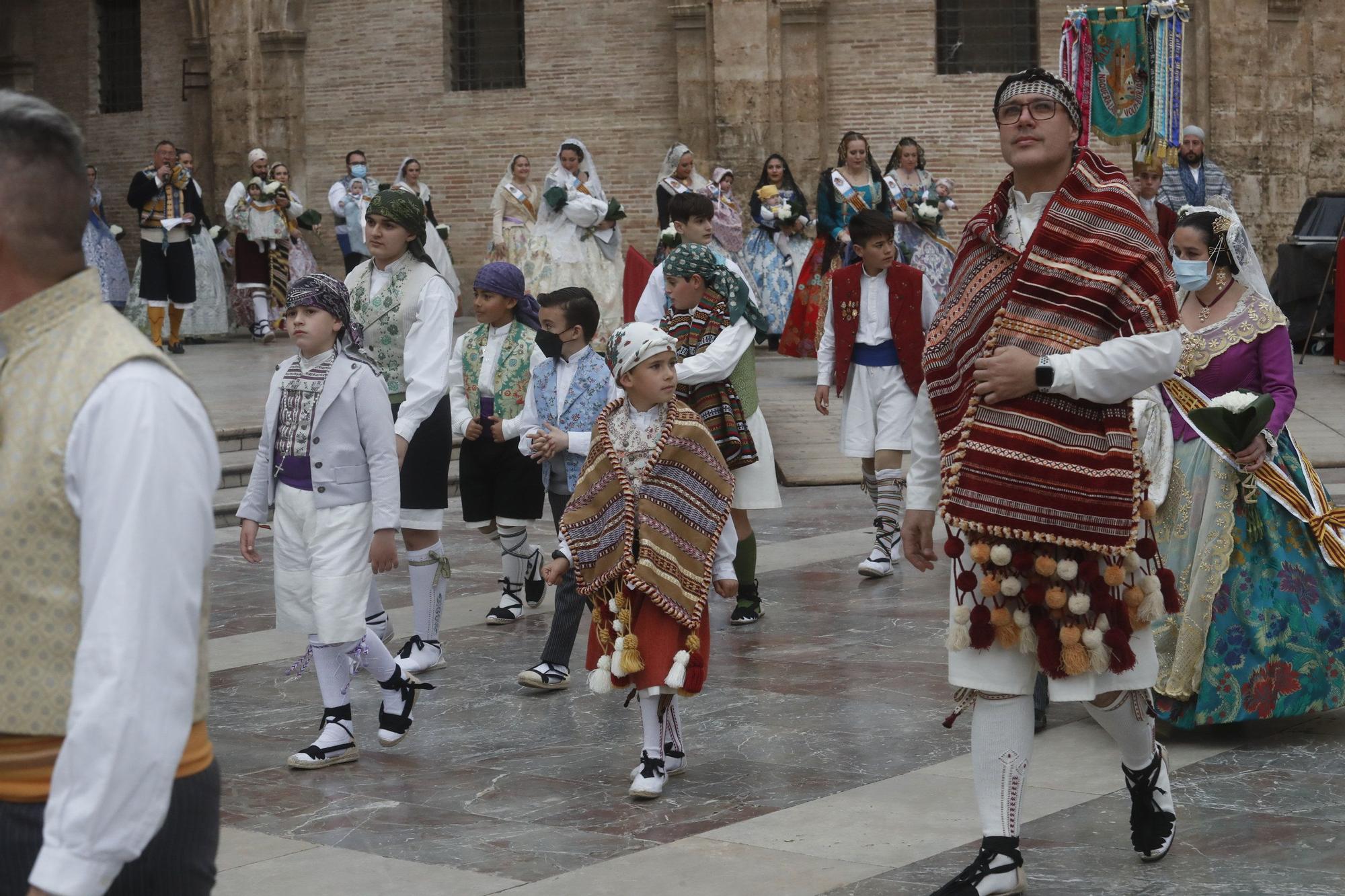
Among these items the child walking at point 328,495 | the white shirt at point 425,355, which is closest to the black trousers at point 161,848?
the child walking at point 328,495

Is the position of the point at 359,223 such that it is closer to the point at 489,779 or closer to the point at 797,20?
the point at 797,20

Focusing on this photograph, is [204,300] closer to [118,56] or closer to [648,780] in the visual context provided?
[118,56]

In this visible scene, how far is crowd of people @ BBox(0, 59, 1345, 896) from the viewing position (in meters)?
2.35

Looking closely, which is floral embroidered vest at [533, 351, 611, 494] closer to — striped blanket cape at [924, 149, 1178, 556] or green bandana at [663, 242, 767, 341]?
green bandana at [663, 242, 767, 341]

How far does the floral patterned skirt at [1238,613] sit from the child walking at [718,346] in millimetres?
2305

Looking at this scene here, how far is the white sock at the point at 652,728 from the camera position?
5785mm

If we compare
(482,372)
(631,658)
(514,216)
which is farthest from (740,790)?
(514,216)

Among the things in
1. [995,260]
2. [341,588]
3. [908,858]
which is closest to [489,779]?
[341,588]

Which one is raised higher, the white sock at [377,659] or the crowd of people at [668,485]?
the crowd of people at [668,485]

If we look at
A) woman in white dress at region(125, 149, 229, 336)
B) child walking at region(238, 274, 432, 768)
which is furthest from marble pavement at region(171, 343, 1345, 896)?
woman in white dress at region(125, 149, 229, 336)

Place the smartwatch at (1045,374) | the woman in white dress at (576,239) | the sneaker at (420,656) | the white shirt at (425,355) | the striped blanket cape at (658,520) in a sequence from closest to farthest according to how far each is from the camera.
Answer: the smartwatch at (1045,374) < the striped blanket cape at (658,520) < the white shirt at (425,355) < the sneaker at (420,656) < the woman in white dress at (576,239)

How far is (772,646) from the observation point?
8125 millimetres

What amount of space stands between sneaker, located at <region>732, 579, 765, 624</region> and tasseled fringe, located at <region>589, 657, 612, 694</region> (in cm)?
271

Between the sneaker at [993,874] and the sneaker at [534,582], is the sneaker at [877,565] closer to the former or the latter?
the sneaker at [534,582]
